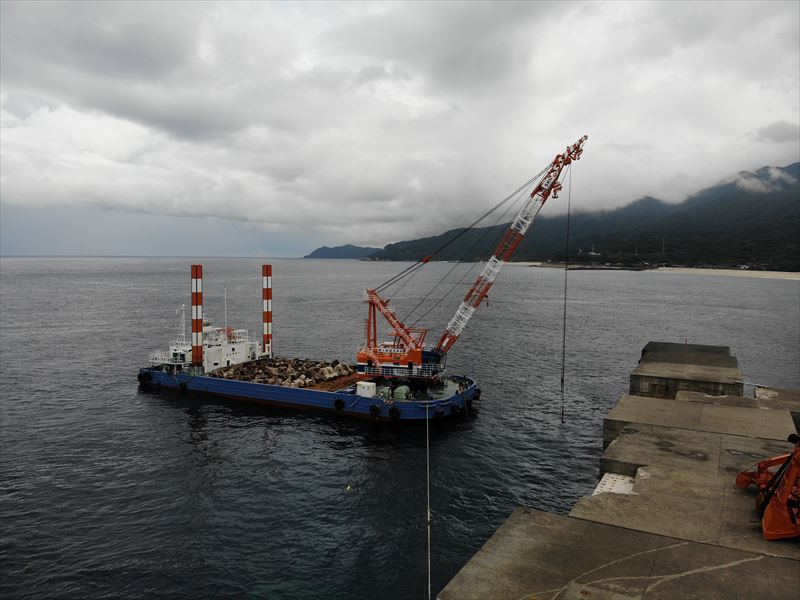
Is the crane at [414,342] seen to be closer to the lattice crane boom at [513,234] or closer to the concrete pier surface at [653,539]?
→ the lattice crane boom at [513,234]

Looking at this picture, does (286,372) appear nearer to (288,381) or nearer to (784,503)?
(288,381)

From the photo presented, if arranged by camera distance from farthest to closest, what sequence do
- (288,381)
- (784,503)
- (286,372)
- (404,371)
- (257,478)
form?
(286,372) < (288,381) < (404,371) < (257,478) < (784,503)

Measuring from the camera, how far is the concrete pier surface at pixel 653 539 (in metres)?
13.2

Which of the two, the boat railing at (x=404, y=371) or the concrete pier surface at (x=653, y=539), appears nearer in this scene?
the concrete pier surface at (x=653, y=539)

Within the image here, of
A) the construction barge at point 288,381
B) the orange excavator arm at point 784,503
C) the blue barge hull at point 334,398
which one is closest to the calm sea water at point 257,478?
A: the blue barge hull at point 334,398

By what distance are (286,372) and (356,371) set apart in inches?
297

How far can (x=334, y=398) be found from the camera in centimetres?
4634

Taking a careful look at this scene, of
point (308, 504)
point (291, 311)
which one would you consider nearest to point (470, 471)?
point (308, 504)

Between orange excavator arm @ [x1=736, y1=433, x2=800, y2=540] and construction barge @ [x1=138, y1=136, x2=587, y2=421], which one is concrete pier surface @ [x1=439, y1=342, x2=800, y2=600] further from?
construction barge @ [x1=138, y1=136, x2=587, y2=421]

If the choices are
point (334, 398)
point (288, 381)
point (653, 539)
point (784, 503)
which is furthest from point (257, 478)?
point (784, 503)

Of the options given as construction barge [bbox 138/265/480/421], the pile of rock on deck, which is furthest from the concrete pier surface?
the pile of rock on deck

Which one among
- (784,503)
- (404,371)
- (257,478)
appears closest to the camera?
(784,503)

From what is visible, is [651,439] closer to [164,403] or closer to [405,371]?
[405,371]

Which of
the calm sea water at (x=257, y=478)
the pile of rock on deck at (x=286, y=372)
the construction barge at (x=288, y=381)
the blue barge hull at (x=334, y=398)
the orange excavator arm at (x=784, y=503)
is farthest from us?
the pile of rock on deck at (x=286, y=372)
